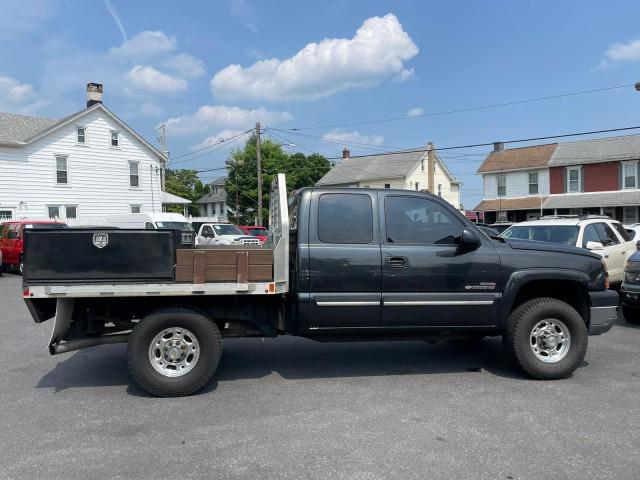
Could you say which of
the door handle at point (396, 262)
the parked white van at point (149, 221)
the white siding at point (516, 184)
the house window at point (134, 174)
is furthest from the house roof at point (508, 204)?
the door handle at point (396, 262)

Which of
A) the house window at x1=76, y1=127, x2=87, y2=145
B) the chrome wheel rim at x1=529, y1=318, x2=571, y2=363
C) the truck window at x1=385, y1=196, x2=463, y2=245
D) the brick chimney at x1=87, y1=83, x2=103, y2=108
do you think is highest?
the brick chimney at x1=87, y1=83, x2=103, y2=108

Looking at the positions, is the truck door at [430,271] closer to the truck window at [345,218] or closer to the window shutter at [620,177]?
the truck window at [345,218]

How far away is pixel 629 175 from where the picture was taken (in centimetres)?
3025

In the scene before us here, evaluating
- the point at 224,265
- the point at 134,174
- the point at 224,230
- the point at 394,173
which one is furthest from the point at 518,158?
the point at 224,265

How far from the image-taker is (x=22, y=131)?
2695 cm

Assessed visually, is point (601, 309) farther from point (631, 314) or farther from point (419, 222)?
point (631, 314)

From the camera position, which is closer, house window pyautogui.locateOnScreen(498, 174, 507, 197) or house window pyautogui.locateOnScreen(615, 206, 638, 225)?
house window pyautogui.locateOnScreen(615, 206, 638, 225)

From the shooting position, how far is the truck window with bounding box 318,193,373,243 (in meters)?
5.35

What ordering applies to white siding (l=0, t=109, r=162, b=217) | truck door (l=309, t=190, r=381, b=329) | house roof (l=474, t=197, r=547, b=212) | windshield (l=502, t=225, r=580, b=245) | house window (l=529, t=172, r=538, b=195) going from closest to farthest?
truck door (l=309, t=190, r=381, b=329) < windshield (l=502, t=225, r=580, b=245) < white siding (l=0, t=109, r=162, b=217) < house roof (l=474, t=197, r=547, b=212) < house window (l=529, t=172, r=538, b=195)

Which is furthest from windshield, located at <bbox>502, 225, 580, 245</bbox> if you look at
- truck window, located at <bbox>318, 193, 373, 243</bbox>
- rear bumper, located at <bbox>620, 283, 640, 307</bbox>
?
truck window, located at <bbox>318, 193, 373, 243</bbox>

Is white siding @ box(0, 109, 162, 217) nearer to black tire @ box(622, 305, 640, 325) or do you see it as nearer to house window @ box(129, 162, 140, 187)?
house window @ box(129, 162, 140, 187)

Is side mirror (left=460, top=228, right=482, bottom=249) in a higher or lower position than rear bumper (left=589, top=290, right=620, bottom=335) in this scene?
higher

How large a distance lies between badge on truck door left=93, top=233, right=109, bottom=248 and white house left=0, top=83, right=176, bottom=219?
24.4m

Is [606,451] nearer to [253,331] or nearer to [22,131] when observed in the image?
[253,331]
